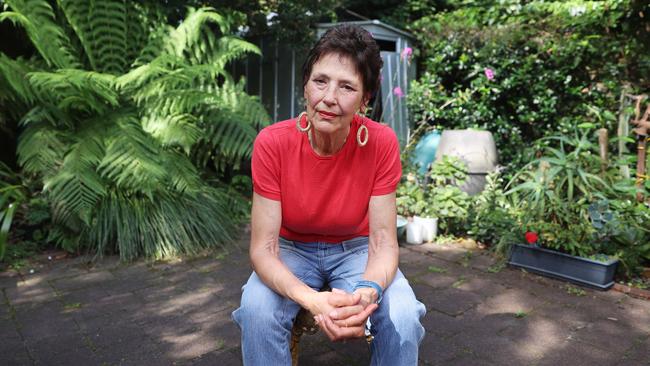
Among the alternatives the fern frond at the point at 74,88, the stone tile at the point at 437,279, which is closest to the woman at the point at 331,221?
the stone tile at the point at 437,279

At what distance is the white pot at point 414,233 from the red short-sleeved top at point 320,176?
211 centimetres

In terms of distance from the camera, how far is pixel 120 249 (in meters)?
3.30

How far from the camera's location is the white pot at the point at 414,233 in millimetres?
3803

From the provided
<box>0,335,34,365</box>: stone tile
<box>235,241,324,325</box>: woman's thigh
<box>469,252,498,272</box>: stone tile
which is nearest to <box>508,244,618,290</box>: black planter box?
<box>469,252,498,272</box>: stone tile

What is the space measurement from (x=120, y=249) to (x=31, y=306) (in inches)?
28.9

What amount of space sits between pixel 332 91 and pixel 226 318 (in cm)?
149

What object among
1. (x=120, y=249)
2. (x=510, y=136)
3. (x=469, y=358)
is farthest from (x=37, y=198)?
(x=510, y=136)

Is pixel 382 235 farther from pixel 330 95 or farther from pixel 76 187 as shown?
pixel 76 187

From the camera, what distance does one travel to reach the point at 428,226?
3.85 m

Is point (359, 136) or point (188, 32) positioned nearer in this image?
point (359, 136)

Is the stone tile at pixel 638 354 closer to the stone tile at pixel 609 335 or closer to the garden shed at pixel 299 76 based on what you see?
the stone tile at pixel 609 335

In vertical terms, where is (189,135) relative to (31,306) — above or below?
above

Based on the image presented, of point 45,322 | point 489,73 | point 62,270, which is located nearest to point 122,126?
point 62,270

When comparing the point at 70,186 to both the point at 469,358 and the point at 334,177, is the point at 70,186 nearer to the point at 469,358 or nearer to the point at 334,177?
the point at 334,177
